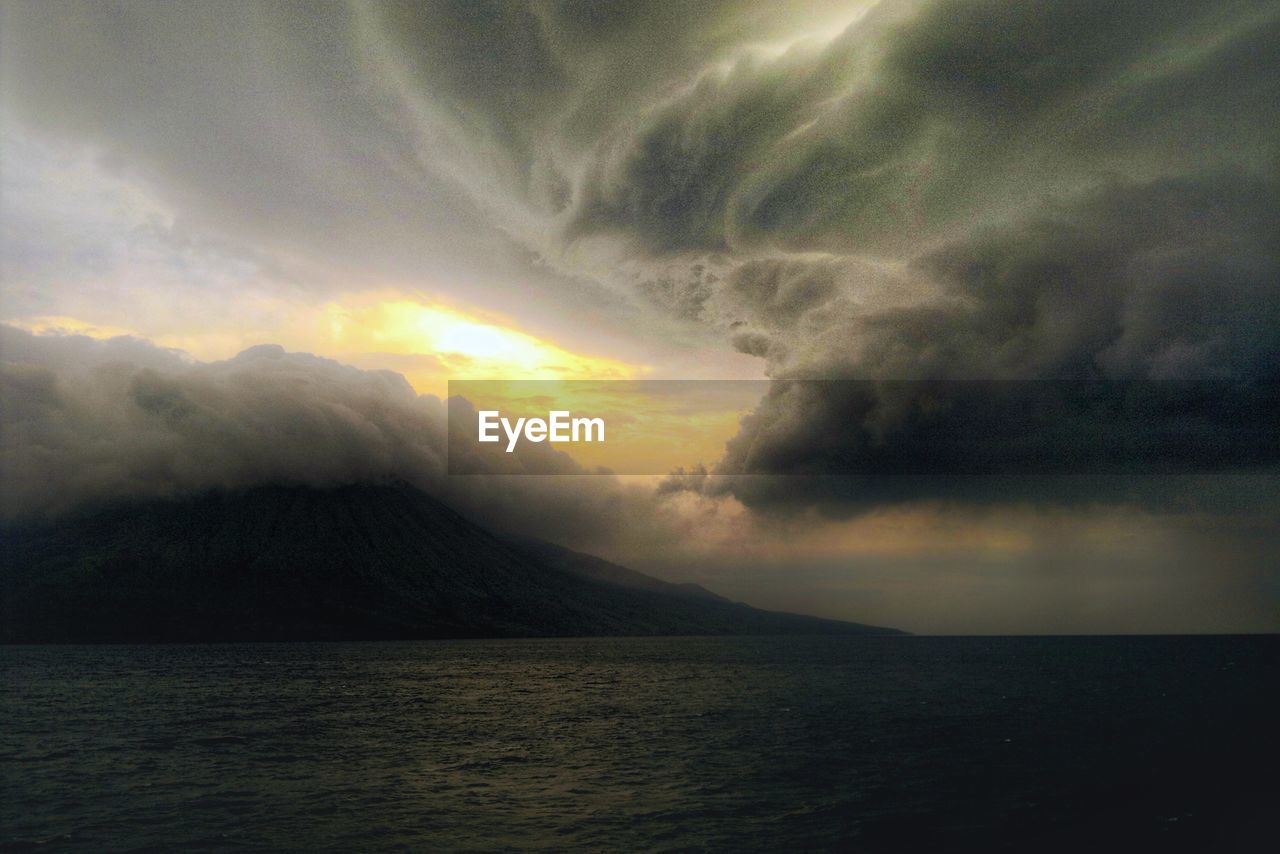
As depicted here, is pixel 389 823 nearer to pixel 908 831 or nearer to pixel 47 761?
pixel 908 831

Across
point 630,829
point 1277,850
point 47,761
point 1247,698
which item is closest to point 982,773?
point 1277,850

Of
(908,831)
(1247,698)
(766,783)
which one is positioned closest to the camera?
(908,831)

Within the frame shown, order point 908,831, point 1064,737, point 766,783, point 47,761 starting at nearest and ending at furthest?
1. point 908,831
2. point 766,783
3. point 47,761
4. point 1064,737

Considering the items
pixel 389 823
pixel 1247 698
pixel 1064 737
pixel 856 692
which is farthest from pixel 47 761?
pixel 1247 698

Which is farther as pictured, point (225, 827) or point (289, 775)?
point (289, 775)

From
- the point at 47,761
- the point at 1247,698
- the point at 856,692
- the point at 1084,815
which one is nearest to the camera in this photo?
the point at 1084,815

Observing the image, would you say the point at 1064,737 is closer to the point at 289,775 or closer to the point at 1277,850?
the point at 1277,850
